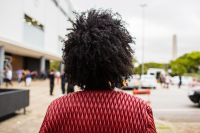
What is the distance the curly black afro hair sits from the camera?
2.57 metres

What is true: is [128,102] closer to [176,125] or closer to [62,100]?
[62,100]

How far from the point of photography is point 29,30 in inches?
1759

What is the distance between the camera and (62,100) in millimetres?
2570

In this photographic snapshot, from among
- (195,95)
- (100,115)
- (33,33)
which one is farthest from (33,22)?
(100,115)

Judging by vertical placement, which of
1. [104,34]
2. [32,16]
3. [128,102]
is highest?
[32,16]

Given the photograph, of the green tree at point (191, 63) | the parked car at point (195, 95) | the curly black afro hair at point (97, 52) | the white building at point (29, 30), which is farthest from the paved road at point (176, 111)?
the green tree at point (191, 63)

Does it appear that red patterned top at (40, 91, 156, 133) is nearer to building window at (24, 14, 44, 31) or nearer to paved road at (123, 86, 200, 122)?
paved road at (123, 86, 200, 122)

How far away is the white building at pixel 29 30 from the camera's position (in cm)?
3597

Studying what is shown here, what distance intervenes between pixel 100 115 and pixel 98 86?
8.7 inches

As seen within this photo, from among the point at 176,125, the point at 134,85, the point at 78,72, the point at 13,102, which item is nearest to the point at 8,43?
the point at 134,85

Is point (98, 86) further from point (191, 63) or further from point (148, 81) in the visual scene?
point (191, 63)

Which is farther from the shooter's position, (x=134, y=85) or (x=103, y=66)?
(x=134, y=85)

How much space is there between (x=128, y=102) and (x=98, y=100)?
0.58 feet

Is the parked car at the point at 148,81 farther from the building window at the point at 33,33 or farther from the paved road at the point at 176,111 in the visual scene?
the paved road at the point at 176,111
